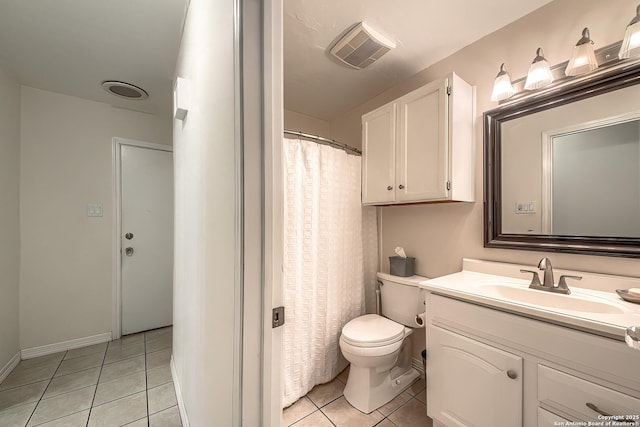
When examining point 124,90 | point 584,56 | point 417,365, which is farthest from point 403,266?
point 124,90

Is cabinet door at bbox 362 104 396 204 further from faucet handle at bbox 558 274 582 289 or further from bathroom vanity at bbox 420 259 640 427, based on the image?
faucet handle at bbox 558 274 582 289

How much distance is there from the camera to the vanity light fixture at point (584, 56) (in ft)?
3.64

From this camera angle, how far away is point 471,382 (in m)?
1.15

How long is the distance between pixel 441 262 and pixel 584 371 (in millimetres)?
929

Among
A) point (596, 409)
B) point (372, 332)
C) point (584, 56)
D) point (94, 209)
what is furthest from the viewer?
point (94, 209)

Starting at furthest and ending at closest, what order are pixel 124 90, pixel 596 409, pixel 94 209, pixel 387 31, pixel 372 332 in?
1. pixel 94 209
2. pixel 124 90
3. pixel 372 332
4. pixel 387 31
5. pixel 596 409

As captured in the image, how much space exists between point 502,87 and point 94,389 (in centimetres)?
325

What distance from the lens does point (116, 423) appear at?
1389 millimetres

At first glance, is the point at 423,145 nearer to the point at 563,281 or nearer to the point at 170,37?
the point at 563,281

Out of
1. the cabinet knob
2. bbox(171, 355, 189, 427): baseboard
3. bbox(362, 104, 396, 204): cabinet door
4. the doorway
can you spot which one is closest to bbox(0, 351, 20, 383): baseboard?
the doorway

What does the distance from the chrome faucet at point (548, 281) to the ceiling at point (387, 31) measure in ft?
4.54

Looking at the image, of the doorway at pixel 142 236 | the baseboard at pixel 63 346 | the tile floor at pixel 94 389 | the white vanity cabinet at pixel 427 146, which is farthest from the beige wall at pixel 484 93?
the baseboard at pixel 63 346

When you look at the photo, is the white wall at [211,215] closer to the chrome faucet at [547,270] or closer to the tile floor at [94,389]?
the tile floor at [94,389]

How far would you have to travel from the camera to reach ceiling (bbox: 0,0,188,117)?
4.30 ft
